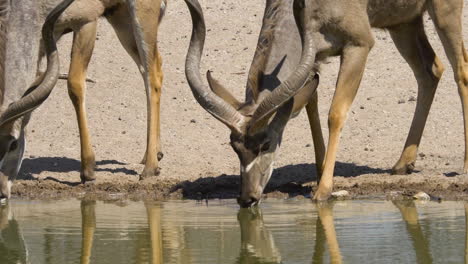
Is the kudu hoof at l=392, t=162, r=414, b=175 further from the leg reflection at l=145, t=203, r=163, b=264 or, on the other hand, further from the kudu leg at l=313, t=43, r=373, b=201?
the leg reflection at l=145, t=203, r=163, b=264

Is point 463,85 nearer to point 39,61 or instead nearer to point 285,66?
point 285,66

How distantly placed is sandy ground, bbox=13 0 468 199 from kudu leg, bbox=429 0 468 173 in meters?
0.83

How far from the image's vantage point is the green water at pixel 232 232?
28.7 ft

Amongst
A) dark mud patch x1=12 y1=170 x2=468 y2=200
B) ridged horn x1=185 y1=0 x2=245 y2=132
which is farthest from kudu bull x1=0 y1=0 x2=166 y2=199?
ridged horn x1=185 y1=0 x2=245 y2=132

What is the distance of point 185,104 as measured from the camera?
1631 centimetres

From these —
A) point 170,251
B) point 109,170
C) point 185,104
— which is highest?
point 185,104

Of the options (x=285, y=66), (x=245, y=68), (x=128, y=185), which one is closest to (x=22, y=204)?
(x=128, y=185)

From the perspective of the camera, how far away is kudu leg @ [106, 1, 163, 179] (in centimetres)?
1336

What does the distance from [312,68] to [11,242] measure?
3404 mm

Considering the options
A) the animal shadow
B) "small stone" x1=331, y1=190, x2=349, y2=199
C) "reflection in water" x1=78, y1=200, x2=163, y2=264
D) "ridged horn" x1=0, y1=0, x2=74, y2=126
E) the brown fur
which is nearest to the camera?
"reflection in water" x1=78, y1=200, x2=163, y2=264

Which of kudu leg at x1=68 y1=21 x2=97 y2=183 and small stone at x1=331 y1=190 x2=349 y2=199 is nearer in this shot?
small stone at x1=331 y1=190 x2=349 y2=199

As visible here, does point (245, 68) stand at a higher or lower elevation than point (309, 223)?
higher

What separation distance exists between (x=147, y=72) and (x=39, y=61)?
1.21 metres

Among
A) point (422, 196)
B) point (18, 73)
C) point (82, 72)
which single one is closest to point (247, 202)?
point (422, 196)
